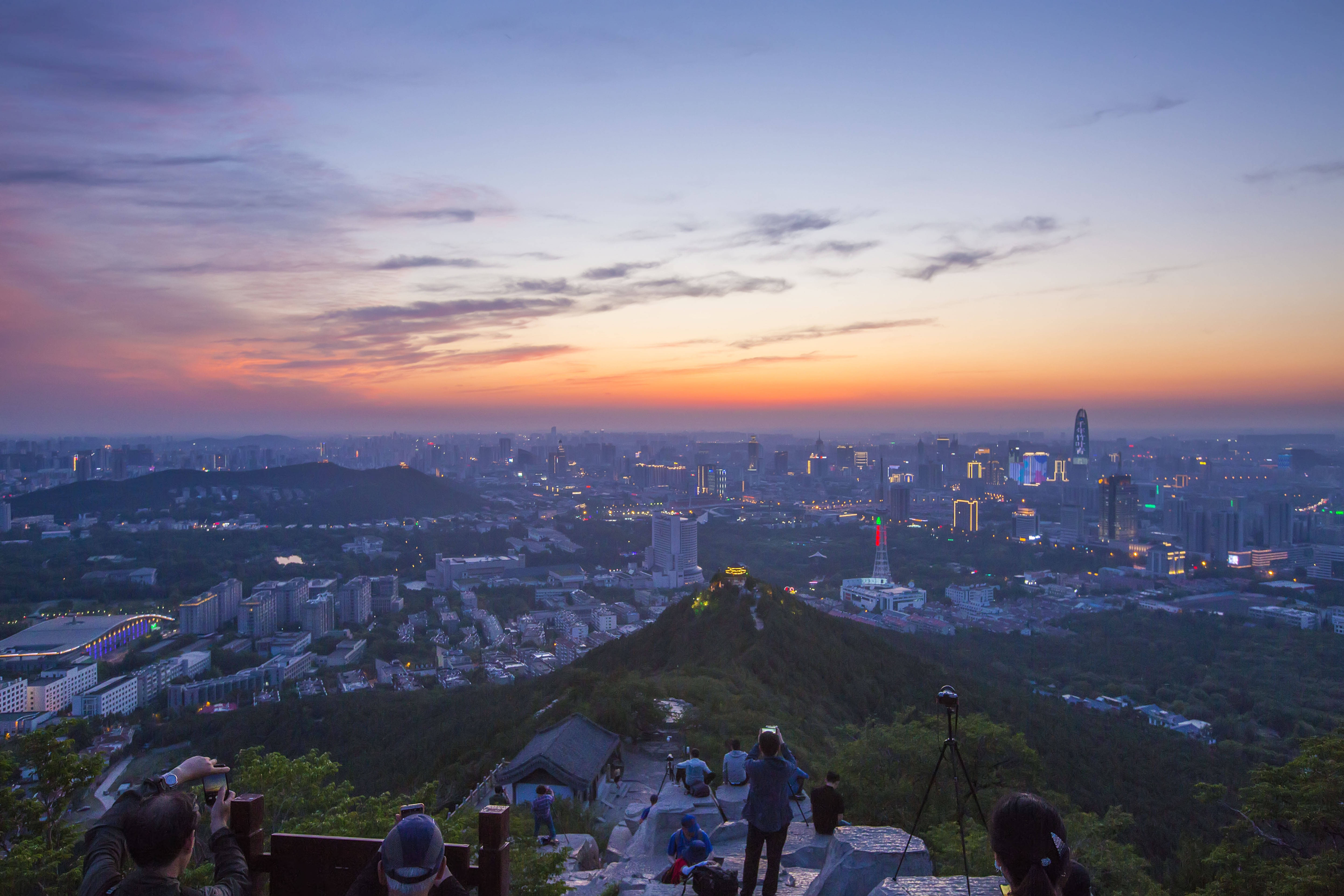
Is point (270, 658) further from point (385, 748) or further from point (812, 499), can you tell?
point (812, 499)

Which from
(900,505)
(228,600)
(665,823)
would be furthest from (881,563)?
(665,823)

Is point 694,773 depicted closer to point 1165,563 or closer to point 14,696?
point 14,696

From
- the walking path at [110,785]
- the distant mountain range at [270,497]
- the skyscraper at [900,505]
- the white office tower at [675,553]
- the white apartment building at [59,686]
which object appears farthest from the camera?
the skyscraper at [900,505]

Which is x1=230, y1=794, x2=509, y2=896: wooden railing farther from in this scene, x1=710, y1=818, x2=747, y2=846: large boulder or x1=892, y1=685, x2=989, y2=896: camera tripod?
x1=710, y1=818, x2=747, y2=846: large boulder

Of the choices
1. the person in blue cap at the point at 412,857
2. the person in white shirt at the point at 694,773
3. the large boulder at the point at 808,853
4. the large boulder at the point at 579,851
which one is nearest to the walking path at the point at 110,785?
the large boulder at the point at 579,851

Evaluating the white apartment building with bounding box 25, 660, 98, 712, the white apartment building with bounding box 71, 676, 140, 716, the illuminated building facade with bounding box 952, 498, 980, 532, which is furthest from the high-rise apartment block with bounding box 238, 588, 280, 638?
the illuminated building facade with bounding box 952, 498, 980, 532

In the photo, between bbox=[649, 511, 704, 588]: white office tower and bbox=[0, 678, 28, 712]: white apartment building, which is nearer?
bbox=[0, 678, 28, 712]: white apartment building

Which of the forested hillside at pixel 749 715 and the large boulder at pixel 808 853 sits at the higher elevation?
the large boulder at pixel 808 853

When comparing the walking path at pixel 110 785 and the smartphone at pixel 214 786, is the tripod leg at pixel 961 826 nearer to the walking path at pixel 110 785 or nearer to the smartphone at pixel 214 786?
the smartphone at pixel 214 786
